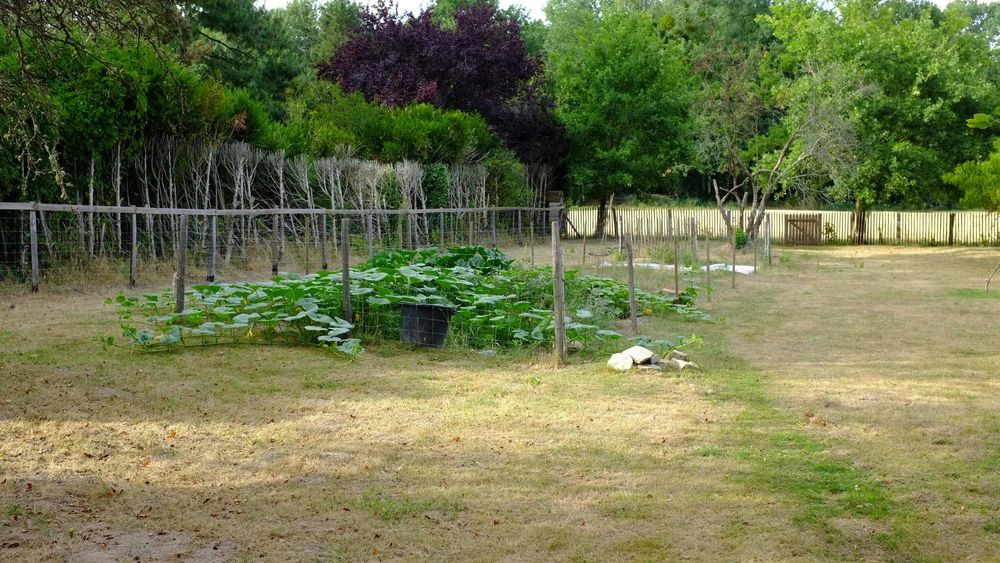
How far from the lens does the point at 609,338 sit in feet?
30.3

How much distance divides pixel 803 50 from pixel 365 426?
2795cm

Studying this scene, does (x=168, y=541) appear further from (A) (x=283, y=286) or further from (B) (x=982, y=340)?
(B) (x=982, y=340)

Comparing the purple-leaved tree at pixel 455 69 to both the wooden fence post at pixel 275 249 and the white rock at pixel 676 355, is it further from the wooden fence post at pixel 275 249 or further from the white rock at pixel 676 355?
the white rock at pixel 676 355

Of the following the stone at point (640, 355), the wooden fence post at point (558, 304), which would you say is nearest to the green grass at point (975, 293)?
the stone at point (640, 355)

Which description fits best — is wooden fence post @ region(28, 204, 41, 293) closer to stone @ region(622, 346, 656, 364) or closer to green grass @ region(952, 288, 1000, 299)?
stone @ region(622, 346, 656, 364)

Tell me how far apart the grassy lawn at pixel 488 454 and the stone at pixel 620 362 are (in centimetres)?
18

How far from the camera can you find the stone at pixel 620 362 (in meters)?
7.82

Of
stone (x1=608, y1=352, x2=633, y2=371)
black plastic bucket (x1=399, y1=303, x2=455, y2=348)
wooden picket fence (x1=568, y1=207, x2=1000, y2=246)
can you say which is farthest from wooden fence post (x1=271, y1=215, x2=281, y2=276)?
wooden picket fence (x1=568, y1=207, x2=1000, y2=246)

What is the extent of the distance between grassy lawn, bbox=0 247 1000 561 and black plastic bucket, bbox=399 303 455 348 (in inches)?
9.9

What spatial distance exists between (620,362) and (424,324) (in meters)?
1.99

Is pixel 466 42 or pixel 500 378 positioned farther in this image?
pixel 466 42

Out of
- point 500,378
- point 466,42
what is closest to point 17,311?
point 500,378

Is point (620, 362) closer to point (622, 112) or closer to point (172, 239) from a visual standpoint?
point (172, 239)

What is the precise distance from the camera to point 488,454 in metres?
5.44
